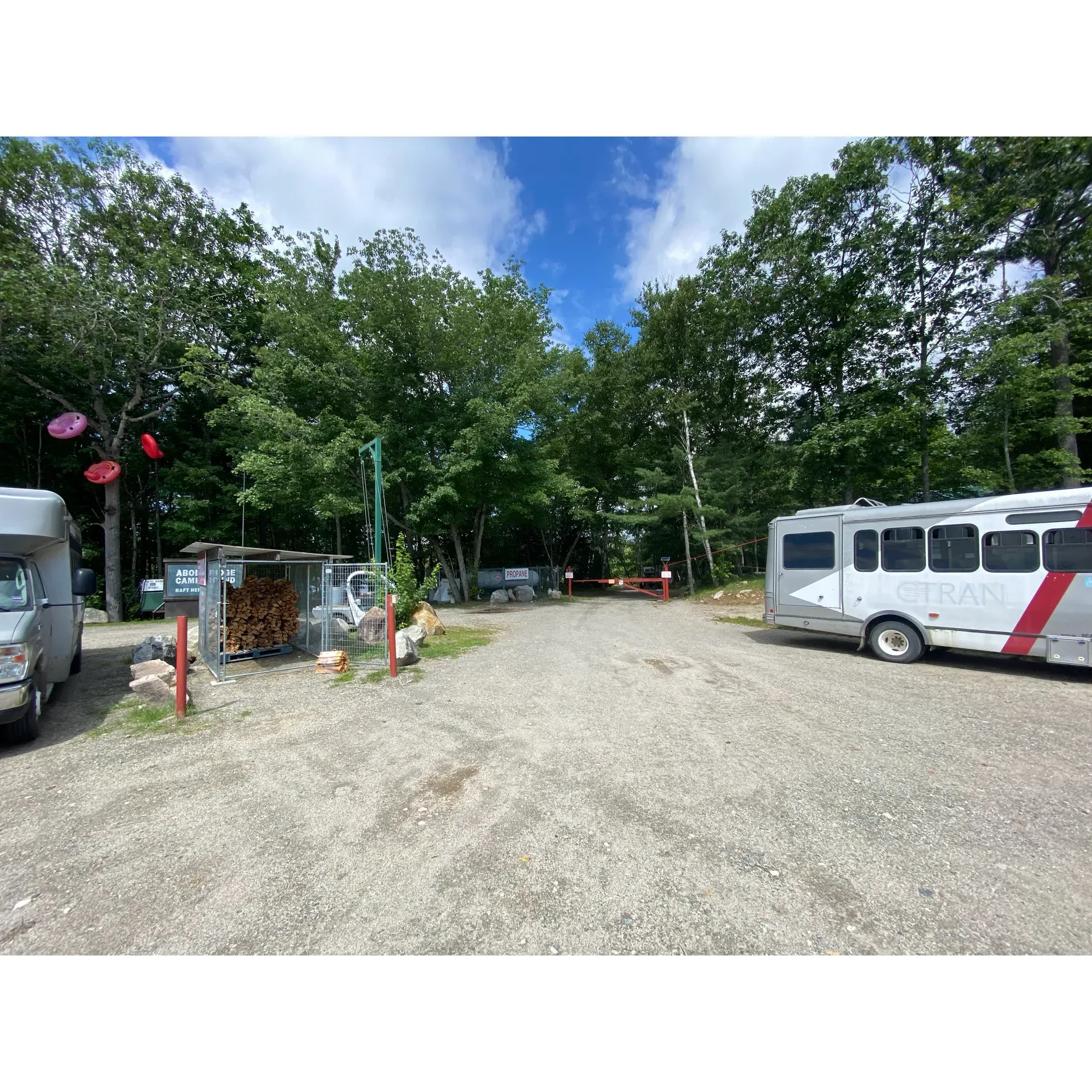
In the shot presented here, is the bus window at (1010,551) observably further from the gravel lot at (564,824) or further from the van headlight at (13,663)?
the van headlight at (13,663)

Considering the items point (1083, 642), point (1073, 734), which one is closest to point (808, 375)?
point (1083, 642)

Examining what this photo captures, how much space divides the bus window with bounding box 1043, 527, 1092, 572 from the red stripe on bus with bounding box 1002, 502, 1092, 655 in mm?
81

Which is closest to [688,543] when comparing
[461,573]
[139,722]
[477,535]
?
[477,535]

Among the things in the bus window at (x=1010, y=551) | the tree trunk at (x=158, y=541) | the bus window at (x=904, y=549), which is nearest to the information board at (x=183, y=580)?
the tree trunk at (x=158, y=541)

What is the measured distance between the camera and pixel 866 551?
791cm

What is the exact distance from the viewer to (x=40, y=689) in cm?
500

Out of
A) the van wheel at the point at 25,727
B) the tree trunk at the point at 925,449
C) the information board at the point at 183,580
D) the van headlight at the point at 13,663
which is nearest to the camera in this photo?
the van headlight at the point at 13,663

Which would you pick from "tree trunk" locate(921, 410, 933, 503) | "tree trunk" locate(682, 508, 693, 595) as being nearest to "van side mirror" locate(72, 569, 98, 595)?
"tree trunk" locate(682, 508, 693, 595)

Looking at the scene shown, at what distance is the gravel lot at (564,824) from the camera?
2205 millimetres

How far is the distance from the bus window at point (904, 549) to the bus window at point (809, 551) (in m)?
0.84

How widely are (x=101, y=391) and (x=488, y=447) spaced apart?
16.0 meters

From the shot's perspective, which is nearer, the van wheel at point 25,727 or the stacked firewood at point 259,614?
the van wheel at point 25,727

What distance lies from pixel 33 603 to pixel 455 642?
21.6 ft

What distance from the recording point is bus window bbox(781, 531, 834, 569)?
8414mm
